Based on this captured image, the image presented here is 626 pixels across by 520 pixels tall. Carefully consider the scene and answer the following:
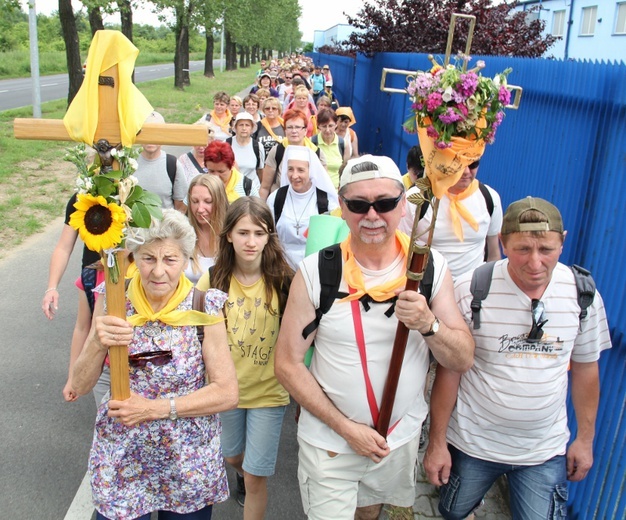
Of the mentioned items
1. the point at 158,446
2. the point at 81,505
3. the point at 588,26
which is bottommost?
the point at 81,505

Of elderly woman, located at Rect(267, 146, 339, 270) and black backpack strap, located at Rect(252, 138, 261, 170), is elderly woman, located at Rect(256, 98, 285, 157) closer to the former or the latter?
black backpack strap, located at Rect(252, 138, 261, 170)

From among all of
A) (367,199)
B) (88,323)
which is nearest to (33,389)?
(88,323)

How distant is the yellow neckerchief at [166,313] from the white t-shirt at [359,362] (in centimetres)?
49

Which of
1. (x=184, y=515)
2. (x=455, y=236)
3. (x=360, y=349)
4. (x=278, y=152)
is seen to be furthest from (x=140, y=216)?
(x=278, y=152)

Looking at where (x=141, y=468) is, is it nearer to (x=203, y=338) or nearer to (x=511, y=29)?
(x=203, y=338)

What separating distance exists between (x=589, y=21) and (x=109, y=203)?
35.6m

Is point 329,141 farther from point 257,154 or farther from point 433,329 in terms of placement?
point 433,329

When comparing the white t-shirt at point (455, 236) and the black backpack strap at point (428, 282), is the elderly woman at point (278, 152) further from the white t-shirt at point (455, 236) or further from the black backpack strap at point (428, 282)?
the black backpack strap at point (428, 282)

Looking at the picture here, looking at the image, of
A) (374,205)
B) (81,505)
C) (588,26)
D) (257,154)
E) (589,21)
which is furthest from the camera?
(588,26)

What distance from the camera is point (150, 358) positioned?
253 cm

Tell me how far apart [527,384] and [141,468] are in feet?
5.50

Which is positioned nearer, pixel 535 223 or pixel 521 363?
pixel 535 223

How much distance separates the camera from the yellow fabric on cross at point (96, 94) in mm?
2215

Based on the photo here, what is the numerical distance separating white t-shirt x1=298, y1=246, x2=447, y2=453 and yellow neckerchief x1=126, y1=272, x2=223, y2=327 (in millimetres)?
486
